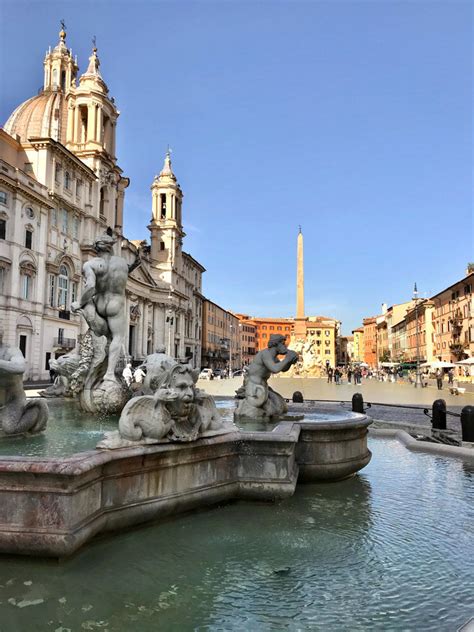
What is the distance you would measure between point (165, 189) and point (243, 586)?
71283 mm

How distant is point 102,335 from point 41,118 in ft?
155

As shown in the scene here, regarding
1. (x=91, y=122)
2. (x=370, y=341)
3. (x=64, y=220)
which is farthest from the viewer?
(x=370, y=341)

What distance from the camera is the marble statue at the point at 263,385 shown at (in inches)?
261

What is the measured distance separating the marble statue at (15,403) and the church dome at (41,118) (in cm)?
4676

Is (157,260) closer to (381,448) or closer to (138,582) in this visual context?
(381,448)

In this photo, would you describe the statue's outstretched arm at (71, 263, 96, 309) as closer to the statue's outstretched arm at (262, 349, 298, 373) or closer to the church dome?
the statue's outstretched arm at (262, 349, 298, 373)

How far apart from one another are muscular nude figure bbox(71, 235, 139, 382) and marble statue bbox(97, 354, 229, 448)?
2.96 metres

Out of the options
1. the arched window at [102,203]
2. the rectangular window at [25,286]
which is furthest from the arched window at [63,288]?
the arched window at [102,203]

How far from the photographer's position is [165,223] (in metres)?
70.3

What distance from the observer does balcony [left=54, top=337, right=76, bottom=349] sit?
3656 centimetres

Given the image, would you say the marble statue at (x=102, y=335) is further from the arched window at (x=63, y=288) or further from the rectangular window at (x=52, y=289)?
the arched window at (x=63, y=288)

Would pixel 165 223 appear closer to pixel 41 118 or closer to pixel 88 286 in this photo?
pixel 41 118

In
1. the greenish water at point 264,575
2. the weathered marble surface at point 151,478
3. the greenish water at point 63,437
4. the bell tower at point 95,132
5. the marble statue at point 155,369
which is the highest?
the bell tower at point 95,132

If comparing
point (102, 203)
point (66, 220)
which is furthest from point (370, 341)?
point (66, 220)
